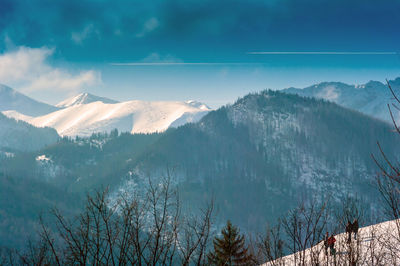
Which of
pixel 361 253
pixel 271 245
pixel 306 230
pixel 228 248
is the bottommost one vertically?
pixel 228 248

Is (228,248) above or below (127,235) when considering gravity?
below

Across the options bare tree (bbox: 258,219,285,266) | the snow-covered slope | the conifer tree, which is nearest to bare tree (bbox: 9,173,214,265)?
bare tree (bbox: 258,219,285,266)

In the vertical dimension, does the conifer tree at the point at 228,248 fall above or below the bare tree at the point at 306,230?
below

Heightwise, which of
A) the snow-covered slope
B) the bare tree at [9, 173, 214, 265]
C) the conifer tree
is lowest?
the conifer tree

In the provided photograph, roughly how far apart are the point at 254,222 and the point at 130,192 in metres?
79.6

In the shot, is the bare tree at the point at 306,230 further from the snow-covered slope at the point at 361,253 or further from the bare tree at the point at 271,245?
the bare tree at the point at 271,245

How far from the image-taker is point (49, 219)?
169875 millimetres

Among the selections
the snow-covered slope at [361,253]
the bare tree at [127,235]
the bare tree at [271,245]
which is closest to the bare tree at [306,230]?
the snow-covered slope at [361,253]

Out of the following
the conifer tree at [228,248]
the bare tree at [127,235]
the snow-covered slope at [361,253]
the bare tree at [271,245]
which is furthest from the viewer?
the conifer tree at [228,248]

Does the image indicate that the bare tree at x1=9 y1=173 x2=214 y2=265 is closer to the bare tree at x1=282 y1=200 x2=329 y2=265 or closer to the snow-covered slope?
the bare tree at x1=282 y1=200 x2=329 y2=265

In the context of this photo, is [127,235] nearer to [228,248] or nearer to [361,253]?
[361,253]

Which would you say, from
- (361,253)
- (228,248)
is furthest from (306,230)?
(228,248)

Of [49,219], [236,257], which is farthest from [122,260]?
[49,219]

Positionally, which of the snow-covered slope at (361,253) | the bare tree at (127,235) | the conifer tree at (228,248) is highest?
the bare tree at (127,235)
